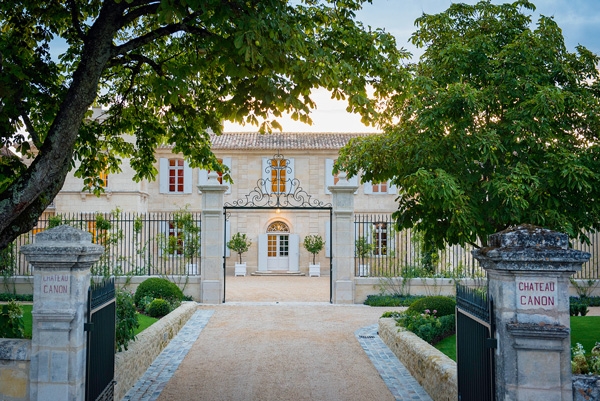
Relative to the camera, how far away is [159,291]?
12.9 metres

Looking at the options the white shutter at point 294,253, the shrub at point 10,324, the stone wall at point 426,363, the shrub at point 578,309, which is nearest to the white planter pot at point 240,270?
the white shutter at point 294,253

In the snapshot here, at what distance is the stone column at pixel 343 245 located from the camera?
580 inches

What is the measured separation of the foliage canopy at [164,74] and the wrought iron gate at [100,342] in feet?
3.75

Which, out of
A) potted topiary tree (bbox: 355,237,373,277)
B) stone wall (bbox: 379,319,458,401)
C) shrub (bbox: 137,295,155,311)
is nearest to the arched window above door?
potted topiary tree (bbox: 355,237,373,277)

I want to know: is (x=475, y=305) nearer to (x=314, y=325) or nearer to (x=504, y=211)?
(x=504, y=211)

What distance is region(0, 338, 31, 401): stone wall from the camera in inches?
188

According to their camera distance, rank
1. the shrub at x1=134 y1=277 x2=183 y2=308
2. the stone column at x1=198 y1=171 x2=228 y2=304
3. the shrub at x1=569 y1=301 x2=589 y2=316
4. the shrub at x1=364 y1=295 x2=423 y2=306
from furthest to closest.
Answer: the stone column at x1=198 y1=171 x2=228 y2=304 → the shrub at x1=364 y1=295 x2=423 y2=306 → the shrub at x1=134 y1=277 x2=183 y2=308 → the shrub at x1=569 y1=301 x2=589 y2=316

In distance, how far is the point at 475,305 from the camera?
445 centimetres

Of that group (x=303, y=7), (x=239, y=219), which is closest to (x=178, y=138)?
(x=303, y=7)

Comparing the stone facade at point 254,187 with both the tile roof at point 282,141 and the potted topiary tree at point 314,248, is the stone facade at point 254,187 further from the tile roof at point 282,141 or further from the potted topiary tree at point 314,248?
the potted topiary tree at point 314,248

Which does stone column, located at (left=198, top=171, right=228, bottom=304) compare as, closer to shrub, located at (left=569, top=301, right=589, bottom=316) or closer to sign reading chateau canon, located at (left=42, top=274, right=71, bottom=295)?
shrub, located at (left=569, top=301, right=589, bottom=316)

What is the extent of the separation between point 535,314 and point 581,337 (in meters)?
5.35

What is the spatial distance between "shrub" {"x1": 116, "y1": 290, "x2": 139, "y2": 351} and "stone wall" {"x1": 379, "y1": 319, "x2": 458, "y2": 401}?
380cm

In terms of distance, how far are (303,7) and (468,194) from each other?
3.29 m
